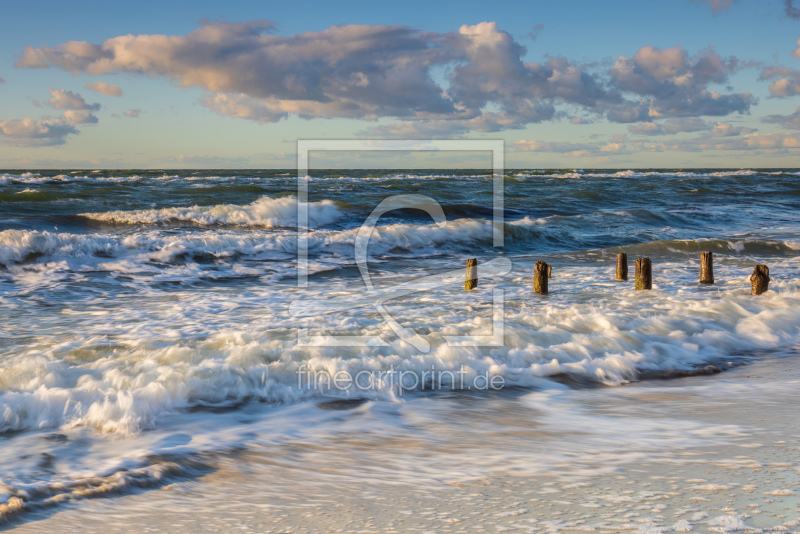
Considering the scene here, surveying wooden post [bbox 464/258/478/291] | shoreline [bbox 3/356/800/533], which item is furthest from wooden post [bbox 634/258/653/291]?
shoreline [bbox 3/356/800/533]

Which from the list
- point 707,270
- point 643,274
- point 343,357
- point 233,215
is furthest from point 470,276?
point 233,215

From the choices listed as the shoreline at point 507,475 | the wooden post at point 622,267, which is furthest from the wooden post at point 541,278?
the shoreline at point 507,475

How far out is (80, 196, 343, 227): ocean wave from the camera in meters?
21.3

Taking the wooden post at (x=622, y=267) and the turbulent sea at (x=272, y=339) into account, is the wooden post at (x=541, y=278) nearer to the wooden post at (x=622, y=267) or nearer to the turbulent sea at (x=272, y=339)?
the turbulent sea at (x=272, y=339)

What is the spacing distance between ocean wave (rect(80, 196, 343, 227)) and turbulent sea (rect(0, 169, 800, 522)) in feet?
20.0

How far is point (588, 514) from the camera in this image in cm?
306

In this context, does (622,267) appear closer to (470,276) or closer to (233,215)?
(470,276)

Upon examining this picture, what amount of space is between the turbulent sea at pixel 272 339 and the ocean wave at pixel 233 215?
6090 millimetres

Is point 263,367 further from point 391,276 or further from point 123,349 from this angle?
point 391,276

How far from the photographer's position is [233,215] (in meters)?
22.7

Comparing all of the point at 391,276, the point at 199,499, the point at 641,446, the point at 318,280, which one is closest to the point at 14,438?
the point at 199,499

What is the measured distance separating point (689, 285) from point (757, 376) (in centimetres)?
500

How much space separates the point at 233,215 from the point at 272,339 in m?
16.5

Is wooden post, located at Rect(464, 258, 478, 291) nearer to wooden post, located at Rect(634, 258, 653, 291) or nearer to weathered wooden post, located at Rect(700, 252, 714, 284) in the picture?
wooden post, located at Rect(634, 258, 653, 291)
